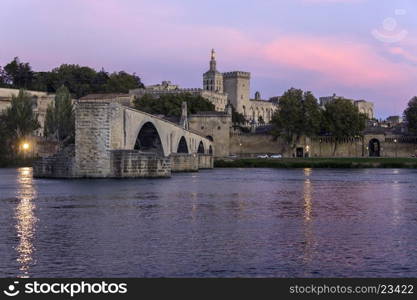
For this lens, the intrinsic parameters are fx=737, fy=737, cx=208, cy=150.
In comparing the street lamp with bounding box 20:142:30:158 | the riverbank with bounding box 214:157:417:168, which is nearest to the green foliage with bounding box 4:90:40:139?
the street lamp with bounding box 20:142:30:158

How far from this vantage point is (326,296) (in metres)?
15.9

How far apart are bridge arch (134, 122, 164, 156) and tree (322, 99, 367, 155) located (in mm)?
62879

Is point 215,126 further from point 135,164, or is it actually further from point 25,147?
point 135,164

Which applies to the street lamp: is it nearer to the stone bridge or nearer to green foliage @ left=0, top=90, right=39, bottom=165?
green foliage @ left=0, top=90, right=39, bottom=165

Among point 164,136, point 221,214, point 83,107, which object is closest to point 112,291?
point 221,214

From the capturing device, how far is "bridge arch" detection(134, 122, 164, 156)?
7975cm

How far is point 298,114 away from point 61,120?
150ft

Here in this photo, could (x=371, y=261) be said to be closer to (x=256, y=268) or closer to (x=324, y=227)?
(x=256, y=268)

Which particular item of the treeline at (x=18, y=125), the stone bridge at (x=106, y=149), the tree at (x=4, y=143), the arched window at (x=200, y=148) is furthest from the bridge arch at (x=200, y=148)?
the stone bridge at (x=106, y=149)

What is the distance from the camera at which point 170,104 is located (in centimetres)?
14888

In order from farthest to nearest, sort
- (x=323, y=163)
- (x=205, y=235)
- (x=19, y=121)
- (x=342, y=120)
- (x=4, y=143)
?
1. (x=342, y=120)
2. (x=323, y=163)
3. (x=19, y=121)
4. (x=4, y=143)
5. (x=205, y=235)

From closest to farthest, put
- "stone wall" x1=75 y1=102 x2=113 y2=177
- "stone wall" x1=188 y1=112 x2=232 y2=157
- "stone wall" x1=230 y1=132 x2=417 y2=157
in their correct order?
1. "stone wall" x1=75 y1=102 x2=113 y2=177
2. "stone wall" x1=188 y1=112 x2=232 y2=157
3. "stone wall" x1=230 y1=132 x2=417 y2=157

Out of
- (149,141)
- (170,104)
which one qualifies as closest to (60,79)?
(170,104)

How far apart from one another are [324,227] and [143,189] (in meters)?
23.2
